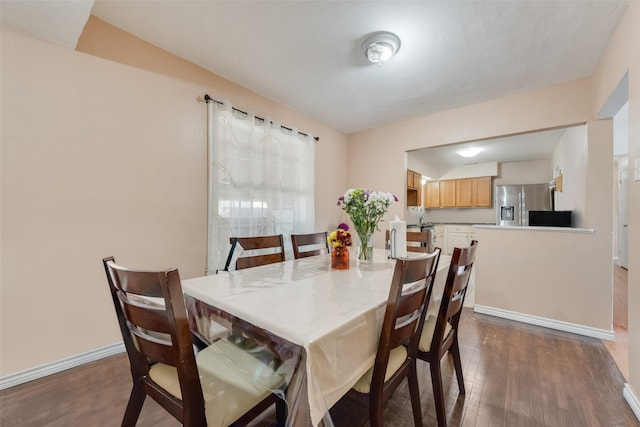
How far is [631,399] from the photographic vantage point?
4.84 ft

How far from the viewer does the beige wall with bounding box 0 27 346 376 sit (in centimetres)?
160

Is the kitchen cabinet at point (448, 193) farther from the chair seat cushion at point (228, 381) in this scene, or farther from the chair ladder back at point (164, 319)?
the chair ladder back at point (164, 319)

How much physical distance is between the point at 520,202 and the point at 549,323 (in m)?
3.12

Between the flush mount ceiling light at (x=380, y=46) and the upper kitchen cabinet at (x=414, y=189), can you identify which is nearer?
the flush mount ceiling light at (x=380, y=46)

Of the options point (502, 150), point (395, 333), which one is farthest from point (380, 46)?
point (502, 150)

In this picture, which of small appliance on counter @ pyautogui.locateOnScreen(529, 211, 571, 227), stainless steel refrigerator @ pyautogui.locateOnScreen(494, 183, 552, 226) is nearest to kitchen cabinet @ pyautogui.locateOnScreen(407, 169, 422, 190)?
stainless steel refrigerator @ pyautogui.locateOnScreen(494, 183, 552, 226)

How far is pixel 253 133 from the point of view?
2.73 meters

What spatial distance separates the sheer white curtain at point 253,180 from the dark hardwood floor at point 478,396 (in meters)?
1.09

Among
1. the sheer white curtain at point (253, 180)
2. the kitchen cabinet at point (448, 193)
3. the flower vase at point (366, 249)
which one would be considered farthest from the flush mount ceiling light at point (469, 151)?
the flower vase at point (366, 249)

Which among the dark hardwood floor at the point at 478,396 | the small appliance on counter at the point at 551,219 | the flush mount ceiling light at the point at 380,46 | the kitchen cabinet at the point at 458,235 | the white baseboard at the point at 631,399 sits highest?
the flush mount ceiling light at the point at 380,46

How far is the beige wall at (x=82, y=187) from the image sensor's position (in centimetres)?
160

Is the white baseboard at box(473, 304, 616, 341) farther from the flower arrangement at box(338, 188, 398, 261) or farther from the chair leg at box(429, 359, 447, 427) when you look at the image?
the flower arrangement at box(338, 188, 398, 261)

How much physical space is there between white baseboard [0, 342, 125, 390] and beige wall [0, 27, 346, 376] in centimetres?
3

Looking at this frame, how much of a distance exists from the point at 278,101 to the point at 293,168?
810 mm
